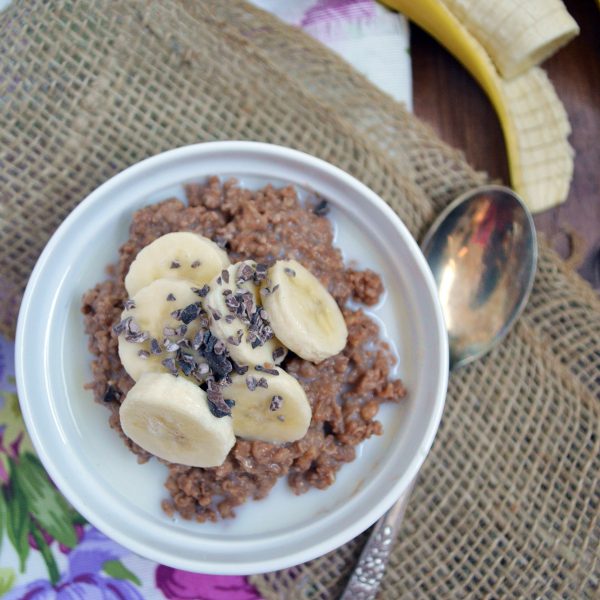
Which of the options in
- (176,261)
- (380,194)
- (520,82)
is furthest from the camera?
(520,82)

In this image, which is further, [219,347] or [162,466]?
[162,466]

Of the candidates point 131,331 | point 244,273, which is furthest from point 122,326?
point 244,273

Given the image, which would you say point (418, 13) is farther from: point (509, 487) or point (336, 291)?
point (509, 487)

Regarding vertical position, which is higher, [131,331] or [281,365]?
[131,331]

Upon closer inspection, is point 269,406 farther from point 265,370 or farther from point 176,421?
point 176,421

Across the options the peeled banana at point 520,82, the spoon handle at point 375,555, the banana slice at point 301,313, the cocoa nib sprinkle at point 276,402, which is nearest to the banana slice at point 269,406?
the cocoa nib sprinkle at point 276,402

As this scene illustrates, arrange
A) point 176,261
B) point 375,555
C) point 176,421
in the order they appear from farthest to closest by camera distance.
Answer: point 375,555, point 176,261, point 176,421
